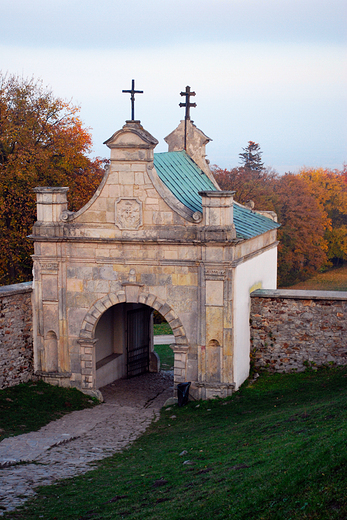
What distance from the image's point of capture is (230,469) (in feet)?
30.6

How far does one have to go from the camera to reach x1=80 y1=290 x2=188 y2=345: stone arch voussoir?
611 inches

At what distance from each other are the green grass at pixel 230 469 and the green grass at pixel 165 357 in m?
7.11

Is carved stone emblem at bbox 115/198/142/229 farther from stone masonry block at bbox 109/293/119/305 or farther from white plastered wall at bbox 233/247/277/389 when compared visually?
white plastered wall at bbox 233/247/277/389

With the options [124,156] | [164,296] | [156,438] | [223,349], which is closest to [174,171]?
[124,156]

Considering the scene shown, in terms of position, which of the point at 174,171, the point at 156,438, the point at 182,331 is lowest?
the point at 156,438

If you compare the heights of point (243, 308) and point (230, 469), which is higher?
point (243, 308)

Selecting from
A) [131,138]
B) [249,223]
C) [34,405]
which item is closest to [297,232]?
[249,223]

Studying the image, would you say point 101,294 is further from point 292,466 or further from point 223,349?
point 292,466

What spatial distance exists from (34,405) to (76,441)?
2477 mm

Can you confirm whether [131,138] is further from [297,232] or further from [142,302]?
[297,232]

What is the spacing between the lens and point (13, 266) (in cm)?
2600

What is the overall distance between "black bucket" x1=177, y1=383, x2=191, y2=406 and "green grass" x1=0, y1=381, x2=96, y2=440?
2323mm

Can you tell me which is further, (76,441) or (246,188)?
(246,188)

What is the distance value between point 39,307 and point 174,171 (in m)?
5.58
